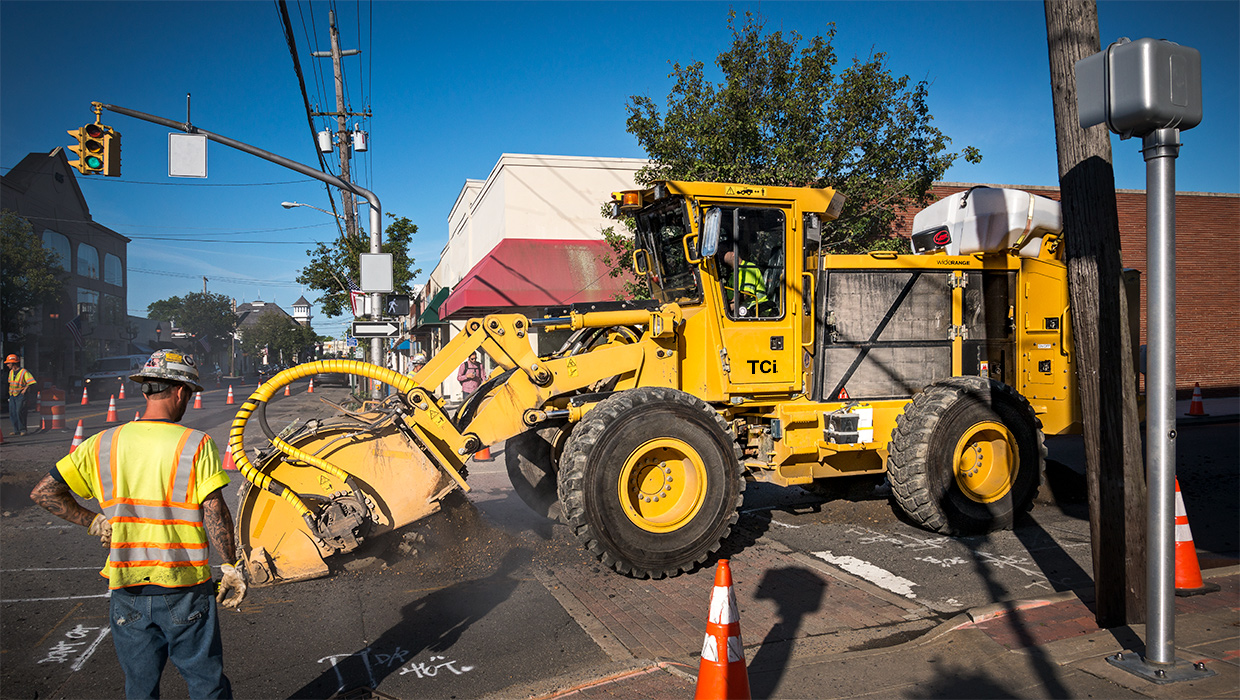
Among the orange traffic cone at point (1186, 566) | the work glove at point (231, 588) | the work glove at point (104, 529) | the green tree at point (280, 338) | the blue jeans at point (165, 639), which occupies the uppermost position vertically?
the green tree at point (280, 338)

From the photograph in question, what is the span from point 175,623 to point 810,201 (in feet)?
19.4

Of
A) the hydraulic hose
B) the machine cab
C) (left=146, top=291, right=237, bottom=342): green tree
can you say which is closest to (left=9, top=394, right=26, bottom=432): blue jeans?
the hydraulic hose

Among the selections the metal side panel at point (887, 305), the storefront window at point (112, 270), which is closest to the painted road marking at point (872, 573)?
the metal side panel at point (887, 305)

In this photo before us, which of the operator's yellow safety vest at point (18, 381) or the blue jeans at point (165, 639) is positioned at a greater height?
the operator's yellow safety vest at point (18, 381)

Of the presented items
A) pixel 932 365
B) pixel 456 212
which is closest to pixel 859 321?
pixel 932 365

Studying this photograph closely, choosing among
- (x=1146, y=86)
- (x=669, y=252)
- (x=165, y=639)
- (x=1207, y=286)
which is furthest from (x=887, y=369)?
(x=1207, y=286)

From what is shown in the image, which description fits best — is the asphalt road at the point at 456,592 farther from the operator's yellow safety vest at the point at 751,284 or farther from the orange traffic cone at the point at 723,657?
the operator's yellow safety vest at the point at 751,284

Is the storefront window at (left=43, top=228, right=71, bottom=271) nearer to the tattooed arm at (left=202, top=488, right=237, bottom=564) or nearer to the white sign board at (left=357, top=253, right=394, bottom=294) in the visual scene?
the white sign board at (left=357, top=253, right=394, bottom=294)

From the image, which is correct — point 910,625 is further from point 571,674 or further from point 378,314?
point 378,314

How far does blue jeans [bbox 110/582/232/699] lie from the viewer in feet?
9.54

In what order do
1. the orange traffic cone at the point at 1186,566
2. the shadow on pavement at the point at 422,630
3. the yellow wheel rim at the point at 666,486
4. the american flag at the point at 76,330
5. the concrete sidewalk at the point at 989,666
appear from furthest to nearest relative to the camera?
the american flag at the point at 76,330, the yellow wheel rim at the point at 666,486, the orange traffic cone at the point at 1186,566, the shadow on pavement at the point at 422,630, the concrete sidewalk at the point at 989,666

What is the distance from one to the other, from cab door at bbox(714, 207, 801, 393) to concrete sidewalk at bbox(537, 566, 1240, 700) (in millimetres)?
2763

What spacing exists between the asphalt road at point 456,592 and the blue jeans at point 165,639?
1.19 meters

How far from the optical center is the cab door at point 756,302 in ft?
22.1
